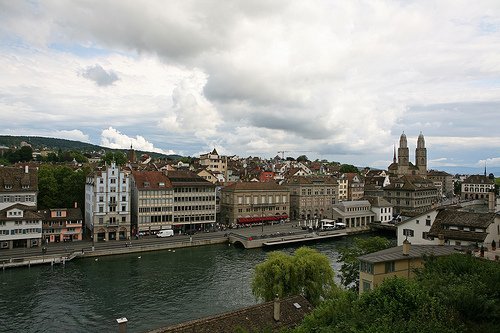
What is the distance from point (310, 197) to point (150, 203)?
4206 centimetres

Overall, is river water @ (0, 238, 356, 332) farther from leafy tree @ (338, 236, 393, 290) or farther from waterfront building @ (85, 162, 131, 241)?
waterfront building @ (85, 162, 131, 241)

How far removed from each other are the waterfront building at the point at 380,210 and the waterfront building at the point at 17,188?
72199 millimetres

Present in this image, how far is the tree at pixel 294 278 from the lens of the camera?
36.5m

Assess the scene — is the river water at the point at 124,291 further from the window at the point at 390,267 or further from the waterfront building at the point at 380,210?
the waterfront building at the point at 380,210

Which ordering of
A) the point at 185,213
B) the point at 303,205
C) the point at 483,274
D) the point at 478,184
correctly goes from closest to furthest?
1. the point at 483,274
2. the point at 185,213
3. the point at 303,205
4. the point at 478,184

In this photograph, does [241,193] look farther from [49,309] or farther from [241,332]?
[241,332]

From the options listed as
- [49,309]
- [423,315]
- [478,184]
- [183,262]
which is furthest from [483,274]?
[478,184]

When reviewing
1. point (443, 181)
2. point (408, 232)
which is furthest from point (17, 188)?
point (443, 181)

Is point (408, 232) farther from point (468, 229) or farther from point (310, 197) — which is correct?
point (310, 197)

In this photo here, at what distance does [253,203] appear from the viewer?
9294 cm

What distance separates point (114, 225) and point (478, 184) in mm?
149395

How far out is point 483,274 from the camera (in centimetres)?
2238

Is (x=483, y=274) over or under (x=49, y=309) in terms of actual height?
over

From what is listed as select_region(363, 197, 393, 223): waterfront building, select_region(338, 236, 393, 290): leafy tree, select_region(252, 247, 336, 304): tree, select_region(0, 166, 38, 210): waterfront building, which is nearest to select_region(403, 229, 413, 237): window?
select_region(338, 236, 393, 290): leafy tree
